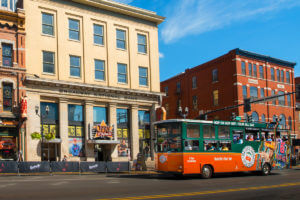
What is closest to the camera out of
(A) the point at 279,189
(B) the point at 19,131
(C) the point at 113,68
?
(A) the point at 279,189

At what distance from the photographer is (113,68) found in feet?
124

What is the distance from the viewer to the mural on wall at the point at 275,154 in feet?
81.3

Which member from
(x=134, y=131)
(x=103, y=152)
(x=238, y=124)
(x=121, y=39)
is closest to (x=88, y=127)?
(x=103, y=152)

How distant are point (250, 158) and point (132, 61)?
19200 millimetres

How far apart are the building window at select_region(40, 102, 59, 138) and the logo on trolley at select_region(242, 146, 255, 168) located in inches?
696

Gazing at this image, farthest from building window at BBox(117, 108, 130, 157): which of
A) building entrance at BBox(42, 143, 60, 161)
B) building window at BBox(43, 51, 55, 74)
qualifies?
building window at BBox(43, 51, 55, 74)

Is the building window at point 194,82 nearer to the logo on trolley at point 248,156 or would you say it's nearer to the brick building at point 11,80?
the brick building at point 11,80

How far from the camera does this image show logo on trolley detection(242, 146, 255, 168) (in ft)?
77.9

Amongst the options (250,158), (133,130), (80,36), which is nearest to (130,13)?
(80,36)

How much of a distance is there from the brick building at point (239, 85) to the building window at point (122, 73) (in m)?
17.7

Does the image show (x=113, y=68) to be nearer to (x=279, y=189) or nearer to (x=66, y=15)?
(x=66, y=15)

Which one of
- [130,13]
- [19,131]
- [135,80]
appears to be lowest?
[19,131]

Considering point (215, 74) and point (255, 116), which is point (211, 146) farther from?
point (215, 74)

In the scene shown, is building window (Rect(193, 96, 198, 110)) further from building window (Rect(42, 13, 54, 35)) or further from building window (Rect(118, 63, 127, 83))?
building window (Rect(42, 13, 54, 35))
